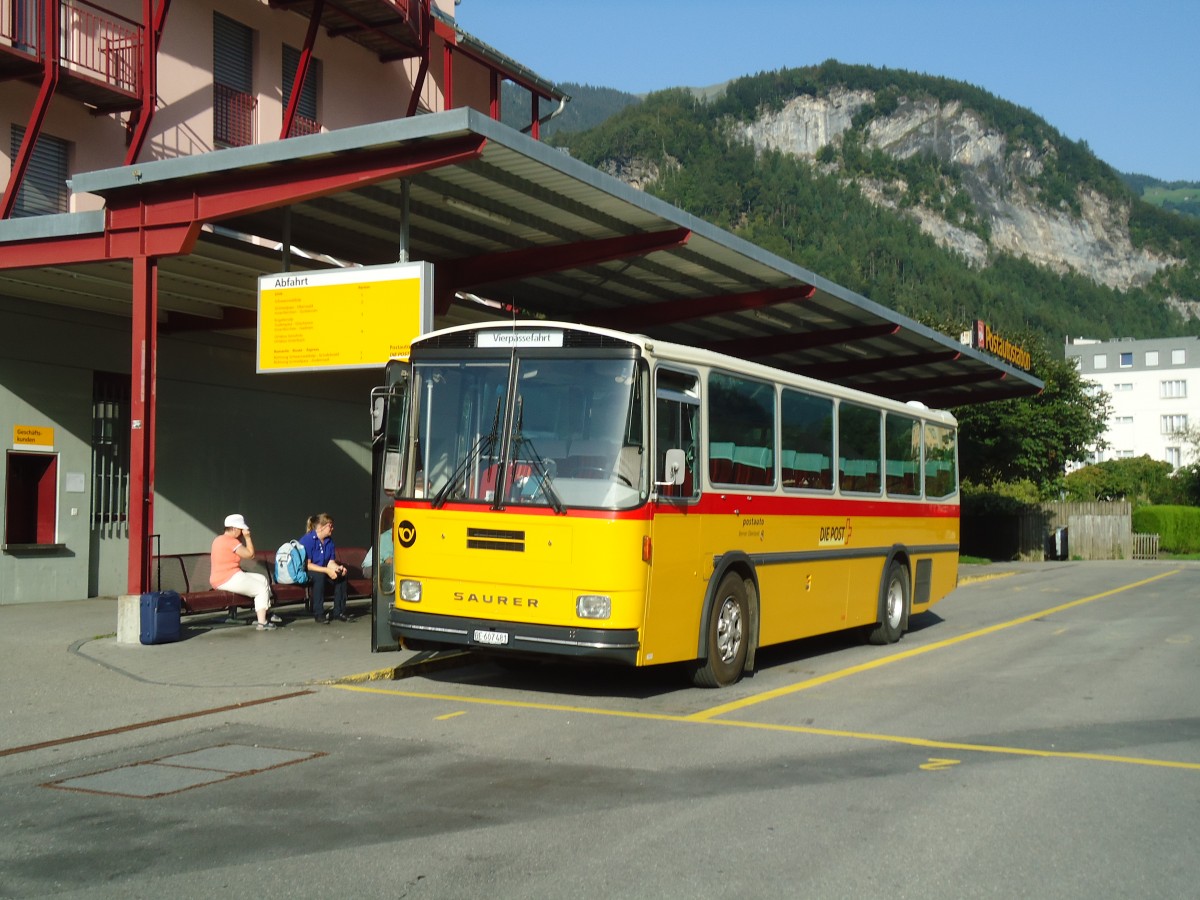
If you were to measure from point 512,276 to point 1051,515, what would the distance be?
32949mm

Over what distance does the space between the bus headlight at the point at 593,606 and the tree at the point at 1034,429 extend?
34.2 metres

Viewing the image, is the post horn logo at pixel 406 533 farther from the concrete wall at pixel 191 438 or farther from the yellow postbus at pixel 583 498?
the concrete wall at pixel 191 438

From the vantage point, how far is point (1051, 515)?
147ft

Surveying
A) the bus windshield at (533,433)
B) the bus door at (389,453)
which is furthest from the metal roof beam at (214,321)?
the bus windshield at (533,433)

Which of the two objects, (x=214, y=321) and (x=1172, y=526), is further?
(x=1172, y=526)

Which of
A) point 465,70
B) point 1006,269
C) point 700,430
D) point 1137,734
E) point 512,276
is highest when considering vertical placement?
point 1006,269

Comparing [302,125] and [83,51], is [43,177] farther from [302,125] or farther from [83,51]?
[302,125]

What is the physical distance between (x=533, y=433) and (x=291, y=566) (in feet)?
23.4

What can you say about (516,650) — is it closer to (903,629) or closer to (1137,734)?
(1137,734)

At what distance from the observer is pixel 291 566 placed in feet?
53.3

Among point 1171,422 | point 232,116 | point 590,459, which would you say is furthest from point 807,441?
point 1171,422

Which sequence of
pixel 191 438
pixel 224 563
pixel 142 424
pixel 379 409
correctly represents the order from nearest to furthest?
pixel 379 409 → pixel 142 424 → pixel 224 563 → pixel 191 438

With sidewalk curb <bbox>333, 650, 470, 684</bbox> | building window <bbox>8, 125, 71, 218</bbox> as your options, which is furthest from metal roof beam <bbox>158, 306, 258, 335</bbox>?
sidewalk curb <bbox>333, 650, 470, 684</bbox>

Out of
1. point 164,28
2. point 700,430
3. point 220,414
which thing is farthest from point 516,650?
point 164,28
